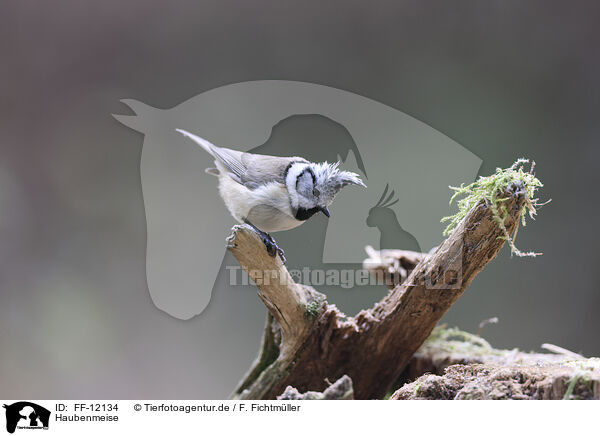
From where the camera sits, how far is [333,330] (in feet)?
5.42

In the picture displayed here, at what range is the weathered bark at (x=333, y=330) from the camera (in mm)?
1533

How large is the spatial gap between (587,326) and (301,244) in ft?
5.28

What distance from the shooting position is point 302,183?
1555mm

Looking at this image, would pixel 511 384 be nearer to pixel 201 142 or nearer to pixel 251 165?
pixel 251 165

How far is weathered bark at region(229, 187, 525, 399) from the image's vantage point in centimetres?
153

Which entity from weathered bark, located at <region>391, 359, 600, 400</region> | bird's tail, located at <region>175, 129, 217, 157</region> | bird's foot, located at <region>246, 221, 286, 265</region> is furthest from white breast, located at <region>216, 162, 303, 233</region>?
weathered bark, located at <region>391, 359, 600, 400</region>

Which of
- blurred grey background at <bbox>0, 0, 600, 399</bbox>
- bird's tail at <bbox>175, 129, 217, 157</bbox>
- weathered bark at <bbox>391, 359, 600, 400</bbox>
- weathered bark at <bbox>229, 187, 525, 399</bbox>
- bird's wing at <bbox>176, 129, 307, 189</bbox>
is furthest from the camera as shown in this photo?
blurred grey background at <bbox>0, 0, 600, 399</bbox>

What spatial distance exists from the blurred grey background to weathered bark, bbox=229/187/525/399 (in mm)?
715

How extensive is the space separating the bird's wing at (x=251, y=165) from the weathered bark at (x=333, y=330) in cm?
23

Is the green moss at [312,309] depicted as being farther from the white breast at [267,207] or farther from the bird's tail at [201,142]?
the bird's tail at [201,142]

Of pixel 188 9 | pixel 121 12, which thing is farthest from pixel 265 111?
pixel 121 12

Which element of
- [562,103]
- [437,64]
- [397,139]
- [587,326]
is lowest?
[587,326]

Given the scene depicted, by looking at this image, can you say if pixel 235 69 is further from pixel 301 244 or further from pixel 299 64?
pixel 301 244

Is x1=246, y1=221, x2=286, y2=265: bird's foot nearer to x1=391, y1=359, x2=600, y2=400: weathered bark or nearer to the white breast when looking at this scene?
the white breast
